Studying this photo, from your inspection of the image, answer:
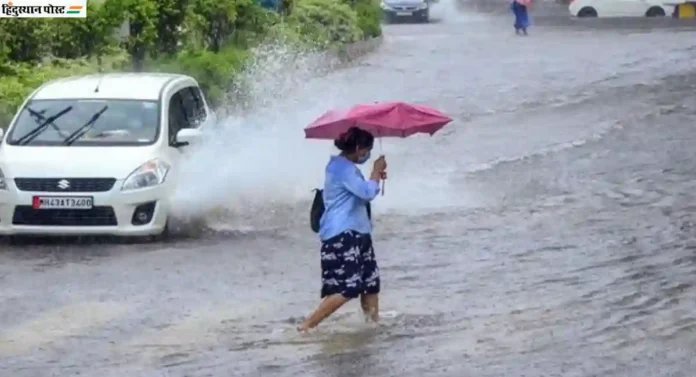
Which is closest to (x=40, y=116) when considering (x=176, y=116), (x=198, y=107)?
(x=176, y=116)

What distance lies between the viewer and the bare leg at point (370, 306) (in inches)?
448

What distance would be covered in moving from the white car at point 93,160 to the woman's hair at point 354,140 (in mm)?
4800

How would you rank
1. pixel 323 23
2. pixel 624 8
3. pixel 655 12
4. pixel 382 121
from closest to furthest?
pixel 382 121 → pixel 323 23 → pixel 655 12 → pixel 624 8

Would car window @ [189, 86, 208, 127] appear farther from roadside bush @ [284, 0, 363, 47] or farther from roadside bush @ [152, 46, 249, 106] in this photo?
roadside bush @ [284, 0, 363, 47]

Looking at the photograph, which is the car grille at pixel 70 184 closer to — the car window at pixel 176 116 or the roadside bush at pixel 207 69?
the car window at pixel 176 116

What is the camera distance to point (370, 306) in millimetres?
11422

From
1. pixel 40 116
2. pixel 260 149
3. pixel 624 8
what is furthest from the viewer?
pixel 624 8

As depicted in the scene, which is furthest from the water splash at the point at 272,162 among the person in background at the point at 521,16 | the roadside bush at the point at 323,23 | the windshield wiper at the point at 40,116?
the person in background at the point at 521,16

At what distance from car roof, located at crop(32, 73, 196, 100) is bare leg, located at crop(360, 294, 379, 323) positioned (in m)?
5.91

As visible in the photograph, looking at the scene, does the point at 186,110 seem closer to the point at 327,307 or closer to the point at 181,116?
the point at 181,116

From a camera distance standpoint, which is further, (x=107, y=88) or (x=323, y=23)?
(x=323, y=23)

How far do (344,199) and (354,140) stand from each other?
421 mm

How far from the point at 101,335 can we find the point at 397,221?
581 cm

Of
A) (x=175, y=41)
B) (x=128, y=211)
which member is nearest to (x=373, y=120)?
(x=128, y=211)
